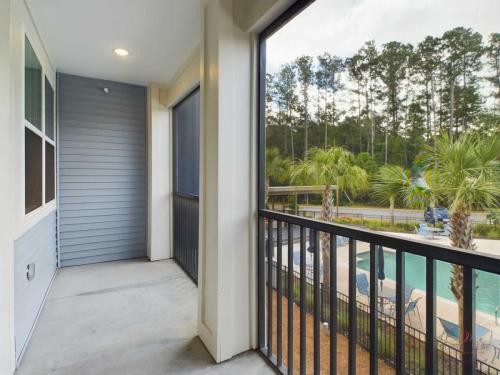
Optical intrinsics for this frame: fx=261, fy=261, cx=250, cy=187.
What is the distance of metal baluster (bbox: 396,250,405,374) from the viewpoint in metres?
1.04

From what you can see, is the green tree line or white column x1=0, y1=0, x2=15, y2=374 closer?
the green tree line

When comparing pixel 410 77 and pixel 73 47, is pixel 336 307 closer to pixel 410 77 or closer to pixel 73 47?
pixel 410 77

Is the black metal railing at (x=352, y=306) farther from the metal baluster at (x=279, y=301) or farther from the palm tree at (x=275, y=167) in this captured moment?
the palm tree at (x=275, y=167)

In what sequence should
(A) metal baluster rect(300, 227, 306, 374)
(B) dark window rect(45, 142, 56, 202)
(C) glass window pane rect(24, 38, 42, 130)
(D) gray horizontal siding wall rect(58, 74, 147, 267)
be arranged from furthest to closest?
(D) gray horizontal siding wall rect(58, 74, 147, 267), (B) dark window rect(45, 142, 56, 202), (C) glass window pane rect(24, 38, 42, 130), (A) metal baluster rect(300, 227, 306, 374)

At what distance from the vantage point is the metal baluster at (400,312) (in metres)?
1.04

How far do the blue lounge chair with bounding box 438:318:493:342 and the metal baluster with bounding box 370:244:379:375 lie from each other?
0.24 metres

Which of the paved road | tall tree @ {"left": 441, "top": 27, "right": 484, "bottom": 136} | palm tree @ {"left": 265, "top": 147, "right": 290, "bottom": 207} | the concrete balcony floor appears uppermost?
tall tree @ {"left": 441, "top": 27, "right": 484, "bottom": 136}

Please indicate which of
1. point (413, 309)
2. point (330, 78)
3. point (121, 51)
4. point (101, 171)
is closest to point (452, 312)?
point (413, 309)

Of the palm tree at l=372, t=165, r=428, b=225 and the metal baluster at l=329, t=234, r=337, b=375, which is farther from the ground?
the palm tree at l=372, t=165, r=428, b=225

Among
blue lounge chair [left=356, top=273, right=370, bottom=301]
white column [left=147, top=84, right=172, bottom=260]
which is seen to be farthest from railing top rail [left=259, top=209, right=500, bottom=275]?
white column [left=147, top=84, right=172, bottom=260]

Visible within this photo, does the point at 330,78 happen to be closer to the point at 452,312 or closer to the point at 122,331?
the point at 452,312

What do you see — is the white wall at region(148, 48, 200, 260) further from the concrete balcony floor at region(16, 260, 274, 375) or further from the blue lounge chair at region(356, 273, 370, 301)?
the blue lounge chair at region(356, 273, 370, 301)

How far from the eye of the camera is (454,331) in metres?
0.91

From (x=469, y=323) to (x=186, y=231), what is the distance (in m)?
3.08
